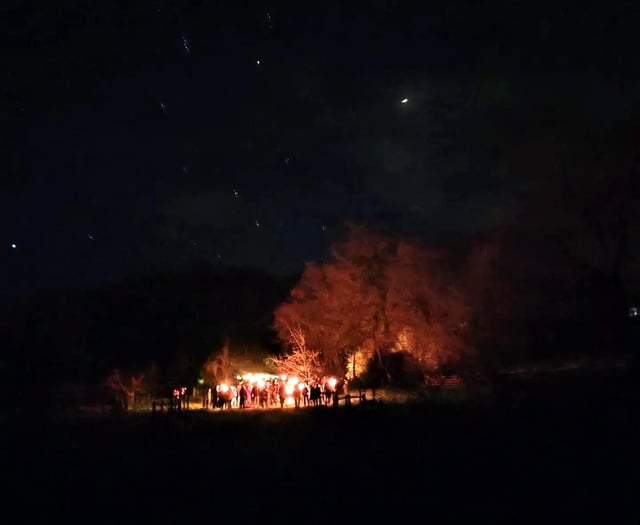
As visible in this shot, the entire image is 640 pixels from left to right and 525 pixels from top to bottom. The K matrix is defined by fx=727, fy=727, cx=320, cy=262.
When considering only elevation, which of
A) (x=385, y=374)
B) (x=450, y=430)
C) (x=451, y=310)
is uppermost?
(x=451, y=310)

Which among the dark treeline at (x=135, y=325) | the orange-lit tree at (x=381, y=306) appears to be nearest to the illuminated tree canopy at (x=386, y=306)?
the orange-lit tree at (x=381, y=306)

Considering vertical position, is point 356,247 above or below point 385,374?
above

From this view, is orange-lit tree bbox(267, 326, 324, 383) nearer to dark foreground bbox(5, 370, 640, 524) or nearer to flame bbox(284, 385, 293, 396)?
flame bbox(284, 385, 293, 396)

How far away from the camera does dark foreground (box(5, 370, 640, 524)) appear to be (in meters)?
7.48

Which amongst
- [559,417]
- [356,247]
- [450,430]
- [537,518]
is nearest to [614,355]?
[356,247]

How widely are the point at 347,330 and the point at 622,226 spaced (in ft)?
37.3

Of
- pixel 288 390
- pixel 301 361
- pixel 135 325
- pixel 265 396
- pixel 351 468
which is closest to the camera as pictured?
pixel 351 468

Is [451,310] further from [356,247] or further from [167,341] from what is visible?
[167,341]

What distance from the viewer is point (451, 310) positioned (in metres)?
26.9

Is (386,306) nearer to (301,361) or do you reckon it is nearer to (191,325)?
(301,361)

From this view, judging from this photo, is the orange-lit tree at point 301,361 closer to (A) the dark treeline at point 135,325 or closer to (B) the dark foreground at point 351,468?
(A) the dark treeline at point 135,325

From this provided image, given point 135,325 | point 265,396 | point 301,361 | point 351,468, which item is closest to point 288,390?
point 265,396

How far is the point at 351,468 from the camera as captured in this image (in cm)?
984

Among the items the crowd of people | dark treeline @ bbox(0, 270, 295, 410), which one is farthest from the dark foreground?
dark treeline @ bbox(0, 270, 295, 410)
